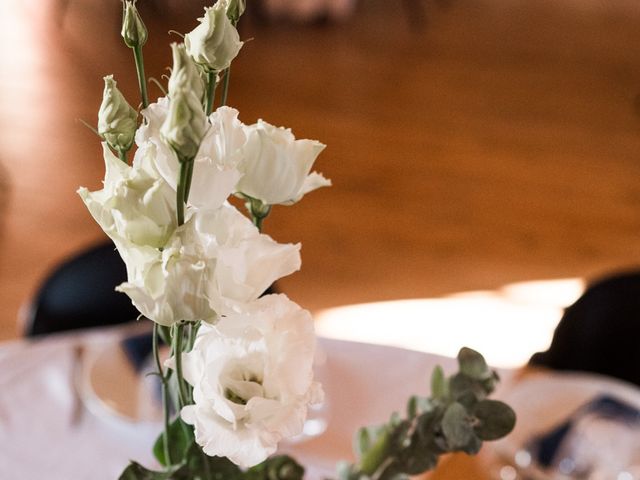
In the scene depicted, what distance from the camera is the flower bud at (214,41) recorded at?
1.88 feet

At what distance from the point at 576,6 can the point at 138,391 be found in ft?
17.3

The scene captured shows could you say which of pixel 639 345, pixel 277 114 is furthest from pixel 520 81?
pixel 639 345

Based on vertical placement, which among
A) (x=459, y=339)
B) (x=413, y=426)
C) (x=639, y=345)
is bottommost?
(x=459, y=339)

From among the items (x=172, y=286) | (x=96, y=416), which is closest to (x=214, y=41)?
(x=172, y=286)

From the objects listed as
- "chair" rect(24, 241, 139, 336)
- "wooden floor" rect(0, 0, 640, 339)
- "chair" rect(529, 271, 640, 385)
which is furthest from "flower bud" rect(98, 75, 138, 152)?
"wooden floor" rect(0, 0, 640, 339)

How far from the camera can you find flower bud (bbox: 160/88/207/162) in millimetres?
506

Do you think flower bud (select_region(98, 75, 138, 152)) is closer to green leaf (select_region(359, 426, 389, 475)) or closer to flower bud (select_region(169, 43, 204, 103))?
flower bud (select_region(169, 43, 204, 103))

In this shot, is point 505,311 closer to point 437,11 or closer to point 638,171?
point 638,171

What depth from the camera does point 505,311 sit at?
284 cm

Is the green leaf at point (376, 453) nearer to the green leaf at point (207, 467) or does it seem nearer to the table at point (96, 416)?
the green leaf at point (207, 467)

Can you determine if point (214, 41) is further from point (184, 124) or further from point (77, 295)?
point (77, 295)

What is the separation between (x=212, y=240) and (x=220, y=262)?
0.02 meters

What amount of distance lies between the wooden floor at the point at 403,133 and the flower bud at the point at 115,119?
7.23 ft

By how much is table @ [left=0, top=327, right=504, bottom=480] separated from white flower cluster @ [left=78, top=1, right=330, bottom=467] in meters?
0.70
